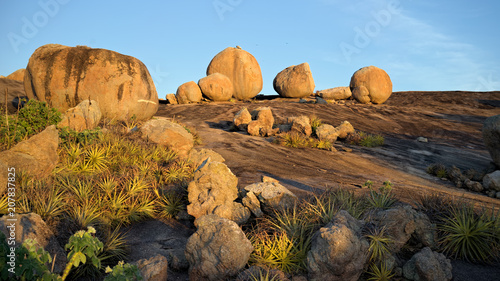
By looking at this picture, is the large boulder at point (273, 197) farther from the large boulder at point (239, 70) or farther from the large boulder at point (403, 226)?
the large boulder at point (239, 70)

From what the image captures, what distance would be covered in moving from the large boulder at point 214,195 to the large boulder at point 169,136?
352 cm

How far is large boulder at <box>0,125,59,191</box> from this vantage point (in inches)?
234

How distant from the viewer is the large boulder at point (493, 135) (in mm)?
10250

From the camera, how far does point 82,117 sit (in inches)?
370

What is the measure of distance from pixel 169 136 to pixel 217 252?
18.5ft

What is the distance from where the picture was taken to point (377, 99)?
28.4m

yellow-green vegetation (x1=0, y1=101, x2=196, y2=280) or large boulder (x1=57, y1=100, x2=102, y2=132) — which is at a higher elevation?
large boulder (x1=57, y1=100, x2=102, y2=132)

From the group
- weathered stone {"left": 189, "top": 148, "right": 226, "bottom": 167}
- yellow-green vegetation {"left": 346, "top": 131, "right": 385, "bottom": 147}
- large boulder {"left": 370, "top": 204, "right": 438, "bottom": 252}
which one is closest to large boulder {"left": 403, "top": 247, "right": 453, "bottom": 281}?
large boulder {"left": 370, "top": 204, "right": 438, "bottom": 252}

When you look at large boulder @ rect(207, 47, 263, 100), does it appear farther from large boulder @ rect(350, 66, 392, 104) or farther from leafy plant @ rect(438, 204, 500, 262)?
leafy plant @ rect(438, 204, 500, 262)

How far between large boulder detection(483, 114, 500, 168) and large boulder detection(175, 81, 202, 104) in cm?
1969

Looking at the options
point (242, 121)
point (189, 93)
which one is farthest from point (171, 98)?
point (242, 121)

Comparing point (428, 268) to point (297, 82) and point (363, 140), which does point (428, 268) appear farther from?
point (297, 82)

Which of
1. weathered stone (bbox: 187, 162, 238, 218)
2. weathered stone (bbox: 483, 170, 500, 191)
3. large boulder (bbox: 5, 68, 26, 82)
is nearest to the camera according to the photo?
weathered stone (bbox: 187, 162, 238, 218)

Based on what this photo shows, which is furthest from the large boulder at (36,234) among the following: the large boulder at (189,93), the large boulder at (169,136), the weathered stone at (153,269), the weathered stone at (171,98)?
the weathered stone at (171,98)
